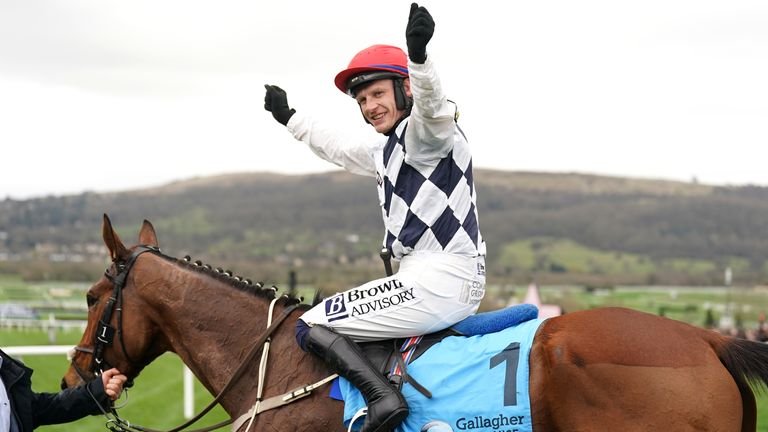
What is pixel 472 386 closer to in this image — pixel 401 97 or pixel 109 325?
pixel 401 97

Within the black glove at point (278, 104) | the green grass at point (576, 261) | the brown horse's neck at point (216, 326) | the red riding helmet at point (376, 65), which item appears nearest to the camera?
the red riding helmet at point (376, 65)

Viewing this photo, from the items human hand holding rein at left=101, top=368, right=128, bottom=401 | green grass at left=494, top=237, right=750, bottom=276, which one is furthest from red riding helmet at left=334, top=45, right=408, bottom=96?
green grass at left=494, top=237, right=750, bottom=276

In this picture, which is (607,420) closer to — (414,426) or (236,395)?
(414,426)

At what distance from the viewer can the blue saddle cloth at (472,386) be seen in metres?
3.48

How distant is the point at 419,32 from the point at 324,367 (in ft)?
5.63

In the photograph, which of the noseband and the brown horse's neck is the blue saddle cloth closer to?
the brown horse's neck

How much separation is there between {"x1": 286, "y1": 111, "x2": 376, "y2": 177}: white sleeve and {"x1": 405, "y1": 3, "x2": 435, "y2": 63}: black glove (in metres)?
1.32

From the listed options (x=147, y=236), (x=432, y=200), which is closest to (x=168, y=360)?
(x=147, y=236)

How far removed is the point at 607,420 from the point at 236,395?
6.24 feet

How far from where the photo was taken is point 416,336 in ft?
12.6

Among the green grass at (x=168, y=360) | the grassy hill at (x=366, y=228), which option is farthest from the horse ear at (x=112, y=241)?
the grassy hill at (x=366, y=228)

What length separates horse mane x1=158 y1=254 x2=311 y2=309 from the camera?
4.37 meters

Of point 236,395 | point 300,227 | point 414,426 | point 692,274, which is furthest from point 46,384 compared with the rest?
point 300,227

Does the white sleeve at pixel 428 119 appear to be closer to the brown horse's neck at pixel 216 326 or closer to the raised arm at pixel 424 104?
the raised arm at pixel 424 104
